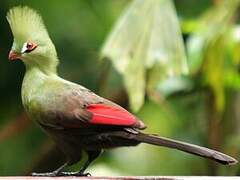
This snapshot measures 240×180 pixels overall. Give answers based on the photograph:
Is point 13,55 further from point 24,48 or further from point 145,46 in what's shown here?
point 145,46

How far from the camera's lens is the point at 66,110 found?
2471 mm

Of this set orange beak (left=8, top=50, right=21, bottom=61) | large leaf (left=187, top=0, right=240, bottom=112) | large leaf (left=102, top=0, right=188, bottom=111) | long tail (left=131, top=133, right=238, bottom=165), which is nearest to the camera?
long tail (left=131, top=133, right=238, bottom=165)

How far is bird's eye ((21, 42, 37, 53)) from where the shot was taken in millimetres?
2543

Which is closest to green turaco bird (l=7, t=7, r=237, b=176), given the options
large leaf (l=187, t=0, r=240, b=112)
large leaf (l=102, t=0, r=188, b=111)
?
large leaf (l=102, t=0, r=188, b=111)

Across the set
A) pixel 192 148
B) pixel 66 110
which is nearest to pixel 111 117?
pixel 66 110

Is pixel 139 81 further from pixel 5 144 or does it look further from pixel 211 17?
pixel 5 144

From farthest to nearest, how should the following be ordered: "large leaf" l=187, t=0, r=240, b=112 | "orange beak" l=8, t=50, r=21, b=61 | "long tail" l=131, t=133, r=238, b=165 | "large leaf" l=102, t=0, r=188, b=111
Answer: "large leaf" l=187, t=0, r=240, b=112 → "large leaf" l=102, t=0, r=188, b=111 → "orange beak" l=8, t=50, r=21, b=61 → "long tail" l=131, t=133, r=238, b=165

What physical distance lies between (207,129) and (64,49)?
1.21 m

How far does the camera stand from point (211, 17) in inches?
167

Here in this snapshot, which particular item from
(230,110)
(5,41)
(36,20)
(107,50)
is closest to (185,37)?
(230,110)

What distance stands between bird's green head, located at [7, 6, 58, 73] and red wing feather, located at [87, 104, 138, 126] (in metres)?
0.28

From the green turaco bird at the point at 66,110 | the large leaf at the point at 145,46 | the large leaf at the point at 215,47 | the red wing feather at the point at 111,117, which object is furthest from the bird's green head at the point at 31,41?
the large leaf at the point at 215,47

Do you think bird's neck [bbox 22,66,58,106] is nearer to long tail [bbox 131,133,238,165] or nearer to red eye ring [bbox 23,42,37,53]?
red eye ring [bbox 23,42,37,53]

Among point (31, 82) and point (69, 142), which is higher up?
point (31, 82)
